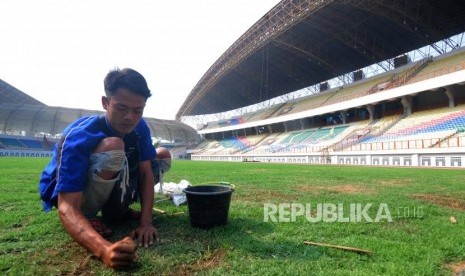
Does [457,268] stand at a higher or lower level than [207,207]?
lower

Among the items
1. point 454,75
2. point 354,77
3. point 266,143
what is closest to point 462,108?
point 454,75

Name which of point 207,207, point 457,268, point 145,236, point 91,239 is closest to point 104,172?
point 91,239

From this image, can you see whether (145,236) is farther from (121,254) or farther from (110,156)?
(110,156)

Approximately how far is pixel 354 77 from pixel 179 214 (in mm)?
39679

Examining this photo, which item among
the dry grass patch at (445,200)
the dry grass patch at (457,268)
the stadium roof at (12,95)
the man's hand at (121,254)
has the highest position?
the stadium roof at (12,95)

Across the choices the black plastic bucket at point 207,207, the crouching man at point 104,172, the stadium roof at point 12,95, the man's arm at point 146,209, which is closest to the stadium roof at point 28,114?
the stadium roof at point 12,95

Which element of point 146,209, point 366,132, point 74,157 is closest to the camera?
point 74,157

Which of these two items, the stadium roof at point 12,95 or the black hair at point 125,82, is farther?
the stadium roof at point 12,95

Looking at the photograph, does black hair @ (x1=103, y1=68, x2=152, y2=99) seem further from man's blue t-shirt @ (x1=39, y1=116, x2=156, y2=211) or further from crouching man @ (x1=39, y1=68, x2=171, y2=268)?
man's blue t-shirt @ (x1=39, y1=116, x2=156, y2=211)

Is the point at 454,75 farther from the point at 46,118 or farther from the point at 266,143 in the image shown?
the point at 46,118

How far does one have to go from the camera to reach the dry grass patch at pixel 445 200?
15.2ft

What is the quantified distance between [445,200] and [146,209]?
5.07 m

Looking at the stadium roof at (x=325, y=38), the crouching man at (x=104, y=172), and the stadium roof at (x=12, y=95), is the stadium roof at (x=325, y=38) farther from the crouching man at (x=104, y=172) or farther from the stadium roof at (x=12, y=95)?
the stadium roof at (x=12, y=95)

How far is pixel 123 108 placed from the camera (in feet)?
7.99
